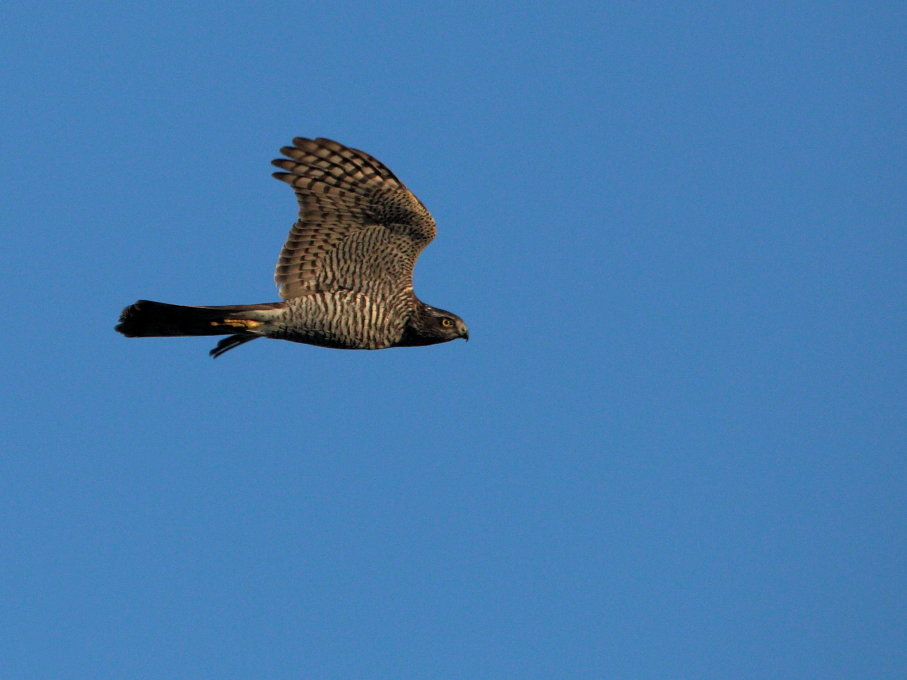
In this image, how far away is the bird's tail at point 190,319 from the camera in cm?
1327

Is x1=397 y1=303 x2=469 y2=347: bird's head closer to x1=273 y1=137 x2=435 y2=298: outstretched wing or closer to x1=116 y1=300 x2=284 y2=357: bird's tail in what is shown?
x1=273 y1=137 x2=435 y2=298: outstretched wing

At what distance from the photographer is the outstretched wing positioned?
44.0 ft

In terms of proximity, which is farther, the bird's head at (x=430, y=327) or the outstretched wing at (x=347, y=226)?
the bird's head at (x=430, y=327)

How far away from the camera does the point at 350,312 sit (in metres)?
13.9

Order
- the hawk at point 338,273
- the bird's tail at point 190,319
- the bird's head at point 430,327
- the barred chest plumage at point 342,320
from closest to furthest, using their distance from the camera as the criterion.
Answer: the bird's tail at point 190,319 → the hawk at point 338,273 → the barred chest plumage at point 342,320 → the bird's head at point 430,327

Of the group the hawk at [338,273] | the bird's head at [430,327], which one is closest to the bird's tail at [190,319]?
the hawk at [338,273]

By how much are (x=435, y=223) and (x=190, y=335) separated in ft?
8.38

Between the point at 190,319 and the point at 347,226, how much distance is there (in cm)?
172

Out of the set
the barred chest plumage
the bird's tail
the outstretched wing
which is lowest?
the bird's tail

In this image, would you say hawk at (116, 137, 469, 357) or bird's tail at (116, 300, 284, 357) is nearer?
bird's tail at (116, 300, 284, 357)

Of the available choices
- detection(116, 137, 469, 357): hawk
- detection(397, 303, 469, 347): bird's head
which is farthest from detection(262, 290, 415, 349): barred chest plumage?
detection(397, 303, 469, 347): bird's head

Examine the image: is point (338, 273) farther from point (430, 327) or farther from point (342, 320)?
point (430, 327)

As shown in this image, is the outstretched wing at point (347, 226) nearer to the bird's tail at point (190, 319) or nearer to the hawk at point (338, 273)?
the hawk at point (338, 273)

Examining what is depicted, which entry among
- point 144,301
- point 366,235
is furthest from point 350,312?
point 144,301
